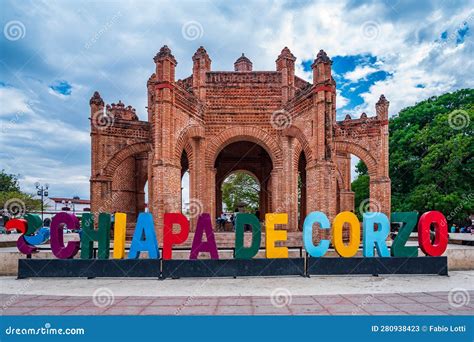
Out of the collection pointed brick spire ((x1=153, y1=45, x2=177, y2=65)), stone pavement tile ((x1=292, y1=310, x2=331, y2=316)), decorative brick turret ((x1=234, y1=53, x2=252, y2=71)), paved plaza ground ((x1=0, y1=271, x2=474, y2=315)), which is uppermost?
decorative brick turret ((x1=234, y1=53, x2=252, y2=71))

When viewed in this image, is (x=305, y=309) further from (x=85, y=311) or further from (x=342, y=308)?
(x=85, y=311)

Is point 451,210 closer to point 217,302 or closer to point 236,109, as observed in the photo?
point 236,109

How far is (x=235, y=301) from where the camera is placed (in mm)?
6152

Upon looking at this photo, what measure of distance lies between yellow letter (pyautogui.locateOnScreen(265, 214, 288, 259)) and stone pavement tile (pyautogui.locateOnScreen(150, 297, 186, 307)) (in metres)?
3.07

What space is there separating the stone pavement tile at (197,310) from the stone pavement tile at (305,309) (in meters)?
1.26

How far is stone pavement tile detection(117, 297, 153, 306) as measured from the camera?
19.5 ft

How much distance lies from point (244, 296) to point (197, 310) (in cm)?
124

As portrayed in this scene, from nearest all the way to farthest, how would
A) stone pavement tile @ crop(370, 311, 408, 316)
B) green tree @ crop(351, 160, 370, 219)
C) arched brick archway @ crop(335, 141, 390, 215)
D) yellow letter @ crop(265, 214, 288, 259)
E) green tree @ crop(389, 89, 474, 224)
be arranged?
stone pavement tile @ crop(370, 311, 408, 316) → yellow letter @ crop(265, 214, 288, 259) → arched brick archway @ crop(335, 141, 390, 215) → green tree @ crop(389, 89, 474, 224) → green tree @ crop(351, 160, 370, 219)

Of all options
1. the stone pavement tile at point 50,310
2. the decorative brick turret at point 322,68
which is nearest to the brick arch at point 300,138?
the decorative brick turret at point 322,68

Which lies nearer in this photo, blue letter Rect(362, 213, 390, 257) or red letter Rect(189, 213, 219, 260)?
red letter Rect(189, 213, 219, 260)

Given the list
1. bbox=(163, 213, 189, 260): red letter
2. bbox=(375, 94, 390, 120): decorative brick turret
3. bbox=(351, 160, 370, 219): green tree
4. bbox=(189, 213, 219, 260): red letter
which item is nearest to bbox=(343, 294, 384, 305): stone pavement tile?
bbox=(189, 213, 219, 260): red letter

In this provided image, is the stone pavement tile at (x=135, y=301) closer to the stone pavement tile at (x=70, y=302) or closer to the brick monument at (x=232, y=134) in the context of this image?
the stone pavement tile at (x=70, y=302)

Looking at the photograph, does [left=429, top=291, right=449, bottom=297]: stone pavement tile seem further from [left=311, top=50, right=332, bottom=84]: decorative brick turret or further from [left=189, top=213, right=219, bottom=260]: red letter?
[left=311, top=50, right=332, bottom=84]: decorative brick turret

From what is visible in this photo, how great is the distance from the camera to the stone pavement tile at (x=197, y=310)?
5426 mm
